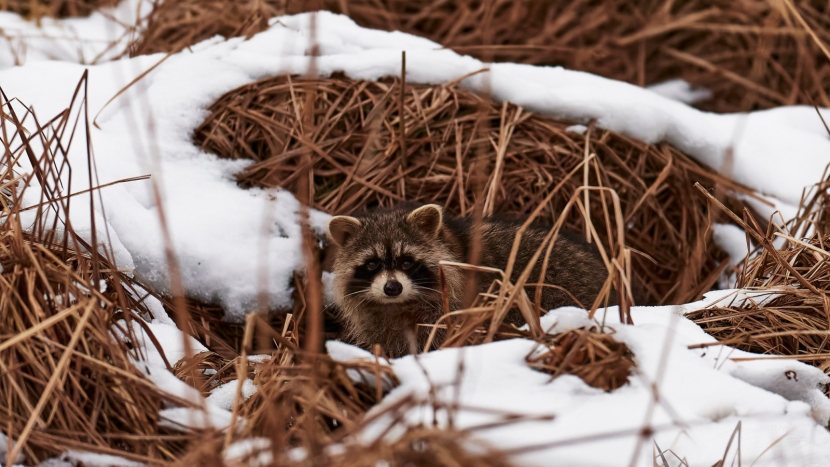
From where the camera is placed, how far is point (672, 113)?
505cm

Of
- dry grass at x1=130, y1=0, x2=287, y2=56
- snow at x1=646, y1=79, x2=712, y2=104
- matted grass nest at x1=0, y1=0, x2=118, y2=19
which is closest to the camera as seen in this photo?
dry grass at x1=130, y1=0, x2=287, y2=56

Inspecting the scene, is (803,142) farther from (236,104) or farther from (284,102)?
(236,104)

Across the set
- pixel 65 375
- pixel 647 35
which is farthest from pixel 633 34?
pixel 65 375

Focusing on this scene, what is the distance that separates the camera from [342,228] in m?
4.32

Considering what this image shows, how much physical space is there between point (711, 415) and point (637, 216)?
2750mm

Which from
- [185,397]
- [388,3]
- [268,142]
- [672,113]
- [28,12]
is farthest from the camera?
[28,12]

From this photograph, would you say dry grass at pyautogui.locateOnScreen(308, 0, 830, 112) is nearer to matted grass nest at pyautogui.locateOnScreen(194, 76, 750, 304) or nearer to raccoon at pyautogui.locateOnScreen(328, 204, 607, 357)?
matted grass nest at pyautogui.locateOnScreen(194, 76, 750, 304)

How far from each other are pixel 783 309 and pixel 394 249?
7.23 ft

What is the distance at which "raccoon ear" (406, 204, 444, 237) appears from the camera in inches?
166

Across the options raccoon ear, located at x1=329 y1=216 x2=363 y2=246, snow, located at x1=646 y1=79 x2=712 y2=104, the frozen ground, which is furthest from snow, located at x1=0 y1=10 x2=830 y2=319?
snow, located at x1=646 y1=79 x2=712 y2=104

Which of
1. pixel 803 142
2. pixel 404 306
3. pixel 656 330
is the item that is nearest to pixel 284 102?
pixel 404 306

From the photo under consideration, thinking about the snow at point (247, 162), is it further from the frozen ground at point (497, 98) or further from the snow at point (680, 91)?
the snow at point (680, 91)

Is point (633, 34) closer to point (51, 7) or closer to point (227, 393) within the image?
point (227, 393)

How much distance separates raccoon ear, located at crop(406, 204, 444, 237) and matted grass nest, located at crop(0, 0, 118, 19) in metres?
4.08
